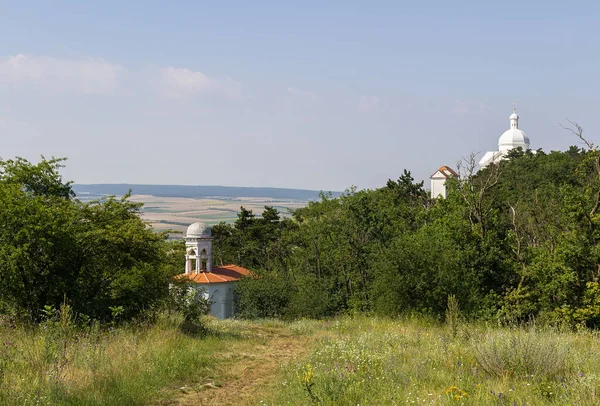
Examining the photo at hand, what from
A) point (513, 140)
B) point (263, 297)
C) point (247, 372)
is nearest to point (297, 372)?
point (247, 372)

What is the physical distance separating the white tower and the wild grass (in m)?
34.7

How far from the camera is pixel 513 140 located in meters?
135

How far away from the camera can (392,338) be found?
467 inches

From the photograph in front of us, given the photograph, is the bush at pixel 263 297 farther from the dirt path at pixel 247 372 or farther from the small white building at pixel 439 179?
the small white building at pixel 439 179

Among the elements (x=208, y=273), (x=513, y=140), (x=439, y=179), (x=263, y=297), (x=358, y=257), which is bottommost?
(x=263, y=297)

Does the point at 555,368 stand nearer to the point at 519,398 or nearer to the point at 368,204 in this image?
the point at 519,398

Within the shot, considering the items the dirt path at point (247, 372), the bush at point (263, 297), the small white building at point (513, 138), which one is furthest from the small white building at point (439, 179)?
the dirt path at point (247, 372)

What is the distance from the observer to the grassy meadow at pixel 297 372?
22.1 feet

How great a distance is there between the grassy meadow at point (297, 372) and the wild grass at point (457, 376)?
0.05ft

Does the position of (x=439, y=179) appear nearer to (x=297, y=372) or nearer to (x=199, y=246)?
(x=199, y=246)

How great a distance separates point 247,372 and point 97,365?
102 inches

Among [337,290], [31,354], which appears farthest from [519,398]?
[337,290]

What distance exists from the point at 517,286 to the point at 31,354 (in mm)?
19495

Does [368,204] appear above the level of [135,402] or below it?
above
